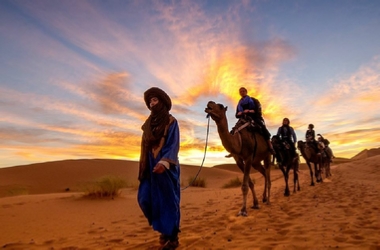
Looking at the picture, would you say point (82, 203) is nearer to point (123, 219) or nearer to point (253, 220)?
point (123, 219)

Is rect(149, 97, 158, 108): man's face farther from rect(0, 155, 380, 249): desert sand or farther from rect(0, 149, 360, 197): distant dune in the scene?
rect(0, 149, 360, 197): distant dune

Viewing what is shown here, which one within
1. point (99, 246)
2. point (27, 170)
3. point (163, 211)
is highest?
point (27, 170)

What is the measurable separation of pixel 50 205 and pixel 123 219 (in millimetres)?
2921

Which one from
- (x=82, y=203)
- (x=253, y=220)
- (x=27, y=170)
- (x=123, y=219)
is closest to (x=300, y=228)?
(x=253, y=220)

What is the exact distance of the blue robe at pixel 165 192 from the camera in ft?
13.7

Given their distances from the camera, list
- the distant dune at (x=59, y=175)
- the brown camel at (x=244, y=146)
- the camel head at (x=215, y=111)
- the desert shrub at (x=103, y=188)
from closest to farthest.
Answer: the camel head at (x=215, y=111) < the brown camel at (x=244, y=146) < the desert shrub at (x=103, y=188) < the distant dune at (x=59, y=175)

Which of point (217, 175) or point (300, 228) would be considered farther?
point (217, 175)

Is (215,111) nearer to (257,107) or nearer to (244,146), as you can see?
(244,146)

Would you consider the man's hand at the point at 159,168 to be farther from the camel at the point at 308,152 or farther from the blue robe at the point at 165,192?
the camel at the point at 308,152

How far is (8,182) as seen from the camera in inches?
955

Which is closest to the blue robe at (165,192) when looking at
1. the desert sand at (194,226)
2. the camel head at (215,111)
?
the desert sand at (194,226)

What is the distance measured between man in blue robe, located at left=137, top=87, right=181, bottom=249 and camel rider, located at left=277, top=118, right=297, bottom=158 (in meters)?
7.94

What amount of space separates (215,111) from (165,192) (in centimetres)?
248

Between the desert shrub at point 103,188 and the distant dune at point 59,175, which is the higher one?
the distant dune at point 59,175
